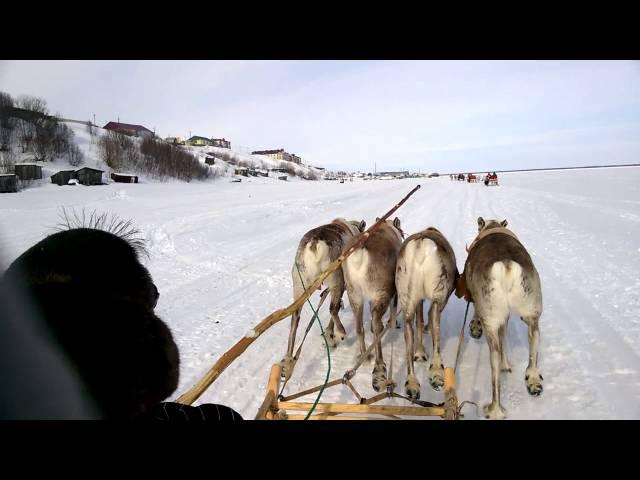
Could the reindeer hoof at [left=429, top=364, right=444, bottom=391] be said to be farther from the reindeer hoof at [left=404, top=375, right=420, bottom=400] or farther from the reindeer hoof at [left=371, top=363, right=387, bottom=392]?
the reindeer hoof at [left=371, top=363, right=387, bottom=392]

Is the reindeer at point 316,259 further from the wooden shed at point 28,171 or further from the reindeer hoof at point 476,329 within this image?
the wooden shed at point 28,171

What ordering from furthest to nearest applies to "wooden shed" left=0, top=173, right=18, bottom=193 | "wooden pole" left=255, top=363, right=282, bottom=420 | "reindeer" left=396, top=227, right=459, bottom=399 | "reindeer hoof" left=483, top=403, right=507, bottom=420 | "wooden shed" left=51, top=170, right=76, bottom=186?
"wooden shed" left=51, top=170, right=76, bottom=186 → "wooden shed" left=0, top=173, right=18, bottom=193 → "reindeer" left=396, top=227, right=459, bottom=399 → "reindeer hoof" left=483, top=403, right=507, bottom=420 → "wooden pole" left=255, top=363, right=282, bottom=420

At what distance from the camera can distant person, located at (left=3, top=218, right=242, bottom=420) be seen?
87cm

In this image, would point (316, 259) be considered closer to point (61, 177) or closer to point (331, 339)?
point (331, 339)

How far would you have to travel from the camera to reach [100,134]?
3198 centimetres

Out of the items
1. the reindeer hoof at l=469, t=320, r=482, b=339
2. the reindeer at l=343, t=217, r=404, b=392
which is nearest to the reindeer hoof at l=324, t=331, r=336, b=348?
the reindeer at l=343, t=217, r=404, b=392

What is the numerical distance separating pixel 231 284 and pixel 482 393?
5.07m

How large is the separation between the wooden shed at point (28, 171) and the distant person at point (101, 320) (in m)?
21.7

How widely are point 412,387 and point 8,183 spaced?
19.8 m

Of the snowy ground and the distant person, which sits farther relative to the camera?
the snowy ground

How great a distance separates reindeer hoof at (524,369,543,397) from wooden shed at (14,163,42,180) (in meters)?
22.0

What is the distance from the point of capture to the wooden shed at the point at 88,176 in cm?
2428

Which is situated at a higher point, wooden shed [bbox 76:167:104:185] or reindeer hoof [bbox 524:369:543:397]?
wooden shed [bbox 76:167:104:185]

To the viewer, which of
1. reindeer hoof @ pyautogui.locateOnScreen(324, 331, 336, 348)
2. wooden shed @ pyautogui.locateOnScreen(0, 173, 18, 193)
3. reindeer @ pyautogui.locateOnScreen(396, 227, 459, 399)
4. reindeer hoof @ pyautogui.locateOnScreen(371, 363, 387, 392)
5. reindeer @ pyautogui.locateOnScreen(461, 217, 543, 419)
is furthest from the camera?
wooden shed @ pyautogui.locateOnScreen(0, 173, 18, 193)
